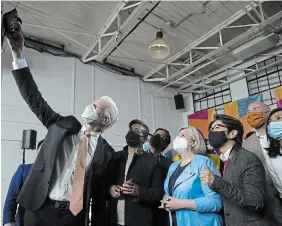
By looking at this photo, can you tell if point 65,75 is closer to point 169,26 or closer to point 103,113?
point 169,26

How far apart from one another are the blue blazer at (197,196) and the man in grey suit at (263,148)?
0.99 ft

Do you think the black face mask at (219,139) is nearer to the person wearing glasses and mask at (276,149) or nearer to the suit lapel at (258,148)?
the person wearing glasses and mask at (276,149)

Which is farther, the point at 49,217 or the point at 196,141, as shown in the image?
the point at 196,141

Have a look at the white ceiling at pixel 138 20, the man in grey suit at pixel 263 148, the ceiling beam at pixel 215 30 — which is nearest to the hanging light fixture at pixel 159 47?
the white ceiling at pixel 138 20

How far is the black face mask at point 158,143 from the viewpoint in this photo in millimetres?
2579

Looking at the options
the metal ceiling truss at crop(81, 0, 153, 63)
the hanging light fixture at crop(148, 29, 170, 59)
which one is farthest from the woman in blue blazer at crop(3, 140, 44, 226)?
the hanging light fixture at crop(148, 29, 170, 59)

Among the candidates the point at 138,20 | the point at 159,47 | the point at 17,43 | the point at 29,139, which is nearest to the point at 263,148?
the point at 17,43

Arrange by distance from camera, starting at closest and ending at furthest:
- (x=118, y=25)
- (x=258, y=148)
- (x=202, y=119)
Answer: (x=258, y=148) → (x=118, y=25) → (x=202, y=119)

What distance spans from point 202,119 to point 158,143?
3.92 metres

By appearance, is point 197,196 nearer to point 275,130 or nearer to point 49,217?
point 275,130

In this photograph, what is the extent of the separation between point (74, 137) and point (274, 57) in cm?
532

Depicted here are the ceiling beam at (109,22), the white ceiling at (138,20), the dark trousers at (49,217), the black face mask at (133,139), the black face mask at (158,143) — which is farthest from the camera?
the white ceiling at (138,20)

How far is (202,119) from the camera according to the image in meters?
6.27

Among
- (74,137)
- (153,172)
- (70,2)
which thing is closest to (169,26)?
(70,2)
